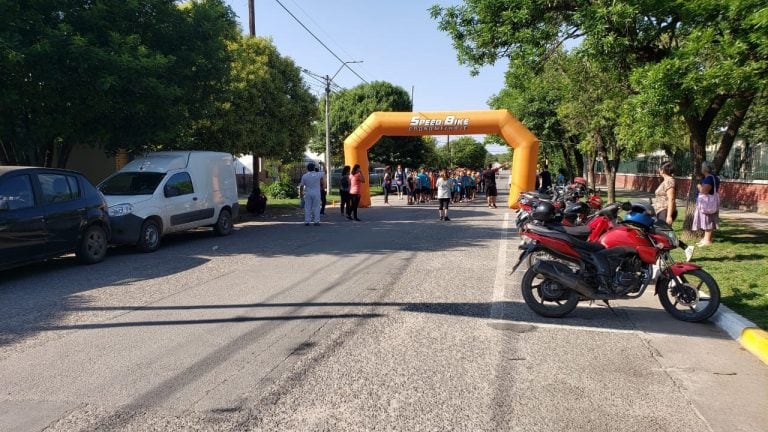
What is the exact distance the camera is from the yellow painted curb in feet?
16.6

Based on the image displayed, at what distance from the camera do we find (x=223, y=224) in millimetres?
13898

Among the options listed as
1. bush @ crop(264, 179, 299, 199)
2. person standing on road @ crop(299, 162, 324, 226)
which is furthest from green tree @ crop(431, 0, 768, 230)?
bush @ crop(264, 179, 299, 199)

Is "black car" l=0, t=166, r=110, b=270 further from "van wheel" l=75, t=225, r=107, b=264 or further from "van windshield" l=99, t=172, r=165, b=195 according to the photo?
"van windshield" l=99, t=172, r=165, b=195

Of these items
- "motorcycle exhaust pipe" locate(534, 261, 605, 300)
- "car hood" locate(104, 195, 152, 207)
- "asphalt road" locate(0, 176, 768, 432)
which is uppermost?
"car hood" locate(104, 195, 152, 207)

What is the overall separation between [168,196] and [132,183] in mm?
846

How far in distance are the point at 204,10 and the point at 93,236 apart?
6.62m

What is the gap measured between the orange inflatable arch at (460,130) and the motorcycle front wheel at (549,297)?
53.2 feet

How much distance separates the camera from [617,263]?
6.35 metres

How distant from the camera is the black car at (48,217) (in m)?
7.95

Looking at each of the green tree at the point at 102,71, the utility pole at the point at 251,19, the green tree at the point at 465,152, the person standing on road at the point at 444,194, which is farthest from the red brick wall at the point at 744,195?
the green tree at the point at 465,152

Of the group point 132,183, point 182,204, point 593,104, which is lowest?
point 182,204

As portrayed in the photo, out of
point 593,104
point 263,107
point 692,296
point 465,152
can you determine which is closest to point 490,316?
point 692,296

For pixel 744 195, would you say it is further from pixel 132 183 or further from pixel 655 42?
pixel 132 183

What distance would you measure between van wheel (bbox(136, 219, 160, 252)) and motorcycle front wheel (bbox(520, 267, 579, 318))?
301 inches
